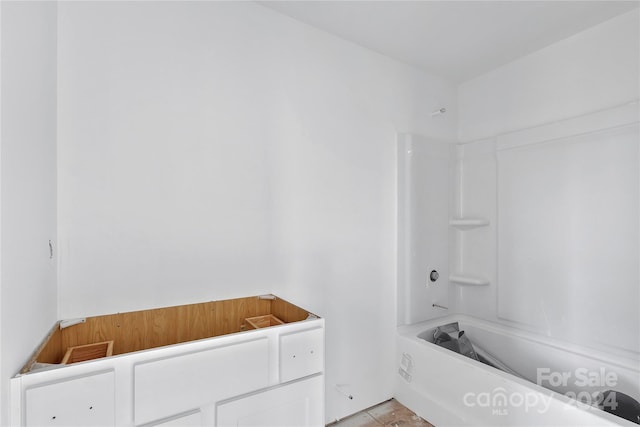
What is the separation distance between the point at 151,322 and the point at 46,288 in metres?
0.41

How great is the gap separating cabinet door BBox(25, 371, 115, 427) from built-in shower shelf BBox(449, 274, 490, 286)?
95.0 inches

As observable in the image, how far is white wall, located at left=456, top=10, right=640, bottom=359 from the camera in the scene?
5.97 feet

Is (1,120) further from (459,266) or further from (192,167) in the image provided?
(459,266)

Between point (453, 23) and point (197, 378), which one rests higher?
point (453, 23)

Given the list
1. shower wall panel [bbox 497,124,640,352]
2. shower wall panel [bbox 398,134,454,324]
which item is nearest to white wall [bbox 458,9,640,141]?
shower wall panel [bbox 497,124,640,352]

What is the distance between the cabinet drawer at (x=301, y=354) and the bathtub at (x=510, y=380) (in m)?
1.04

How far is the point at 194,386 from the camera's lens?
1.02 meters

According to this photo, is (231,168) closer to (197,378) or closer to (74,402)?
(197,378)

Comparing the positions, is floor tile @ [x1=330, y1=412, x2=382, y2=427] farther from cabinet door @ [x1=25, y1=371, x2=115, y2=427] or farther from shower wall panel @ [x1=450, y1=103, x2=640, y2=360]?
cabinet door @ [x1=25, y1=371, x2=115, y2=427]

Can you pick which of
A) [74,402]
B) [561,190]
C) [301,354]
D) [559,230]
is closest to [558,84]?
[561,190]

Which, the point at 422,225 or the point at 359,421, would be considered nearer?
the point at 359,421

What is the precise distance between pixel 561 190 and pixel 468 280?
92 cm

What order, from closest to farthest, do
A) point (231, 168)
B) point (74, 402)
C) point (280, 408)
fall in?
1. point (74, 402)
2. point (280, 408)
3. point (231, 168)

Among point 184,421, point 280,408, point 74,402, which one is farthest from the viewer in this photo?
point 280,408
